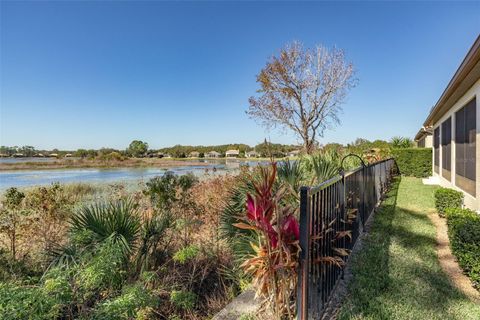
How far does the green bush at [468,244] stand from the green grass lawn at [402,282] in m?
0.27

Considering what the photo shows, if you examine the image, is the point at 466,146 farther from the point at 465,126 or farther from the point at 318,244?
the point at 318,244

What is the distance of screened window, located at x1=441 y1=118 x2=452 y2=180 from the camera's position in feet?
32.7

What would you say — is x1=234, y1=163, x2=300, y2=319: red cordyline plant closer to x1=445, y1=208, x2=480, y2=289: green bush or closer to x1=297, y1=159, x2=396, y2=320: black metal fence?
x1=297, y1=159, x2=396, y2=320: black metal fence

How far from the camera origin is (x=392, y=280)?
302 centimetres

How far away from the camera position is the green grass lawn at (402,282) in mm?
2422

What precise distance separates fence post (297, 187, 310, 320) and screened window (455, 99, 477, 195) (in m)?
7.19

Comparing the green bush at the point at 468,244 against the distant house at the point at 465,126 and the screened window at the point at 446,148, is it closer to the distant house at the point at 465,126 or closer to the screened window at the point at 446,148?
the distant house at the point at 465,126

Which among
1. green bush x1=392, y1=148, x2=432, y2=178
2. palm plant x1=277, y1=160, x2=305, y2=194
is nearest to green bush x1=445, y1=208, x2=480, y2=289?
palm plant x1=277, y1=160, x2=305, y2=194

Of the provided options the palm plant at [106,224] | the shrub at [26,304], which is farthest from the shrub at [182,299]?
the shrub at [26,304]

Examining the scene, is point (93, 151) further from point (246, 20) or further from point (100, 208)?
point (100, 208)

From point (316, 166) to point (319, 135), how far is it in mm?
14871

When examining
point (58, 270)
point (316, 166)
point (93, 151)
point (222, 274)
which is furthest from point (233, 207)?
point (93, 151)

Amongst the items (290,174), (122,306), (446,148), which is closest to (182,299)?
(122,306)

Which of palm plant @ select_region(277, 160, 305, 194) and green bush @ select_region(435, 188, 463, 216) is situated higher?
palm plant @ select_region(277, 160, 305, 194)
